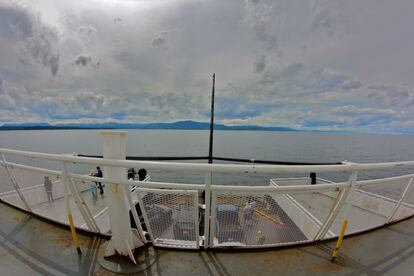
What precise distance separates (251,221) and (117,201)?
1328mm

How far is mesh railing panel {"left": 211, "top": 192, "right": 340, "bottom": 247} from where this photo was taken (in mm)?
1809

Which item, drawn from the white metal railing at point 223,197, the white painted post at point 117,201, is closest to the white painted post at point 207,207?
the white metal railing at point 223,197

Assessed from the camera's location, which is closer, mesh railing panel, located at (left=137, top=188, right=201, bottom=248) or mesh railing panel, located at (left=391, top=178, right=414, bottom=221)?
mesh railing panel, located at (left=137, top=188, right=201, bottom=248)

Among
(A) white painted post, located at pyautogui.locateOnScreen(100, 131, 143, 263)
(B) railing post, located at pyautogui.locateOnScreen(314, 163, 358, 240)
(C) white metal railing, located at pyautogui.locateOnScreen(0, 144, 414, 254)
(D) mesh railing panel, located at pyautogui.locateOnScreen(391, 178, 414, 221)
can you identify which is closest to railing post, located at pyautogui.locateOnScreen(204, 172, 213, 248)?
Answer: (C) white metal railing, located at pyautogui.locateOnScreen(0, 144, 414, 254)

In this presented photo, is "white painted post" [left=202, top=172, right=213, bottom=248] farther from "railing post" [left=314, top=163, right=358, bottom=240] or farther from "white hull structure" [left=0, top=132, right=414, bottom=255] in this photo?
"railing post" [left=314, top=163, right=358, bottom=240]

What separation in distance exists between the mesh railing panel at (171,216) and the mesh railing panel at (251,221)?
22cm

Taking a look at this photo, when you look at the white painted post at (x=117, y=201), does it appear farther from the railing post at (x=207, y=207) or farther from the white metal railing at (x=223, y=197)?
the railing post at (x=207, y=207)

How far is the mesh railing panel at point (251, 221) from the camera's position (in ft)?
5.93

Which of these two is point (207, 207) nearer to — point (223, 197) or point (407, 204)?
point (223, 197)

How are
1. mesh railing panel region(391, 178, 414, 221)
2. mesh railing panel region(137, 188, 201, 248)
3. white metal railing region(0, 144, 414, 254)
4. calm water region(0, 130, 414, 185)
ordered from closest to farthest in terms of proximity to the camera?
white metal railing region(0, 144, 414, 254)
mesh railing panel region(137, 188, 201, 248)
mesh railing panel region(391, 178, 414, 221)
calm water region(0, 130, 414, 185)

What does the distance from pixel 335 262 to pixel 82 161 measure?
264cm

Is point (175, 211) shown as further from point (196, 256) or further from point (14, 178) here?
point (14, 178)

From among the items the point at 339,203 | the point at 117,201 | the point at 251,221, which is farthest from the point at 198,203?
the point at 339,203

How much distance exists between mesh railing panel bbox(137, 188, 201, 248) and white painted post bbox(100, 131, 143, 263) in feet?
0.61
